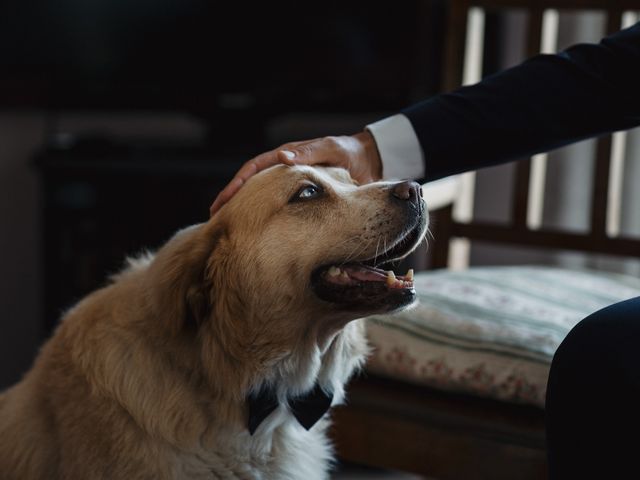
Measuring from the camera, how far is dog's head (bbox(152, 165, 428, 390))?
3.52ft

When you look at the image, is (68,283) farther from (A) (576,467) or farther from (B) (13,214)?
(A) (576,467)

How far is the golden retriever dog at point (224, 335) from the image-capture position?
1.08 metres

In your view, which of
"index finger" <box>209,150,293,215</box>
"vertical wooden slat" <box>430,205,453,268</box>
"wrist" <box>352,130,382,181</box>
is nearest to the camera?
"index finger" <box>209,150,293,215</box>

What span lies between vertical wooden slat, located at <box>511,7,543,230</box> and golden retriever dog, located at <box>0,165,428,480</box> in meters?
0.79

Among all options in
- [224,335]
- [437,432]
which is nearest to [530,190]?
[437,432]

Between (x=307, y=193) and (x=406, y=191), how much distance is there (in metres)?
0.14

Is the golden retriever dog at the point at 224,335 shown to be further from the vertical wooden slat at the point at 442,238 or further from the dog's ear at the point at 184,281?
the vertical wooden slat at the point at 442,238

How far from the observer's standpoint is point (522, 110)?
1.24 metres

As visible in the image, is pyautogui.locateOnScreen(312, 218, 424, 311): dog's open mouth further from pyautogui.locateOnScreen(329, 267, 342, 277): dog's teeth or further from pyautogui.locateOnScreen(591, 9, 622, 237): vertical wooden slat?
pyautogui.locateOnScreen(591, 9, 622, 237): vertical wooden slat

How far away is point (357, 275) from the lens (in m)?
1.09

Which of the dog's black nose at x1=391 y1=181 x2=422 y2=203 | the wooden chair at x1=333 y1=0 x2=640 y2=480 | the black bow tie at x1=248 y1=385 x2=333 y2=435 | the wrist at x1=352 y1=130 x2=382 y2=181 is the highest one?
the wrist at x1=352 y1=130 x2=382 y2=181

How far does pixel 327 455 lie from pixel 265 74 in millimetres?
1542

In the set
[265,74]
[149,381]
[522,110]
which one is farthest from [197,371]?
[265,74]

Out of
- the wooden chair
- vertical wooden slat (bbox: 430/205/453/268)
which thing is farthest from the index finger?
vertical wooden slat (bbox: 430/205/453/268)
